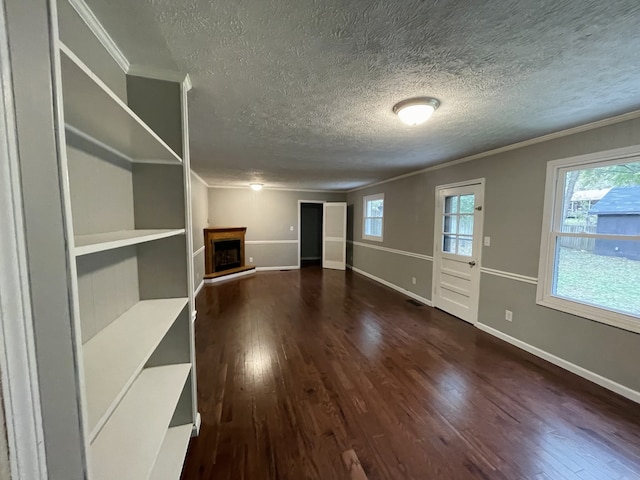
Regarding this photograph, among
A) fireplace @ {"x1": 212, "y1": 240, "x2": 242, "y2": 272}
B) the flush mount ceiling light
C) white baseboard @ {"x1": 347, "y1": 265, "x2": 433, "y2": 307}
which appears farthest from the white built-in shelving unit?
fireplace @ {"x1": 212, "y1": 240, "x2": 242, "y2": 272}

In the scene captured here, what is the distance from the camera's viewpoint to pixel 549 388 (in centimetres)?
231

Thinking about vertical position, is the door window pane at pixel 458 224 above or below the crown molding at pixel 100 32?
below

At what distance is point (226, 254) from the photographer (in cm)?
650

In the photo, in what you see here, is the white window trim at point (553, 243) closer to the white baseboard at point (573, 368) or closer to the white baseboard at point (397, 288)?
the white baseboard at point (573, 368)

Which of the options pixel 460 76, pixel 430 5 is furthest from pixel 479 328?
pixel 430 5

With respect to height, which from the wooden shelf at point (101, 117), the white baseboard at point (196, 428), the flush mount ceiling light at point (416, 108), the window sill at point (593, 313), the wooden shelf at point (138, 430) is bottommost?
the white baseboard at point (196, 428)

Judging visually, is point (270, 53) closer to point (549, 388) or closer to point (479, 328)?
point (549, 388)

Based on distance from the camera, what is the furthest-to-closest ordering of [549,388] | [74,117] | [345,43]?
[549,388], [345,43], [74,117]

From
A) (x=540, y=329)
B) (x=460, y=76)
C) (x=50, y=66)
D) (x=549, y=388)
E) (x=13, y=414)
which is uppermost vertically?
(x=460, y=76)

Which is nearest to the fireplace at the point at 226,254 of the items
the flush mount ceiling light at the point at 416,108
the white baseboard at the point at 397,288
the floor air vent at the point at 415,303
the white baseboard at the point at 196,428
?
the white baseboard at the point at 397,288

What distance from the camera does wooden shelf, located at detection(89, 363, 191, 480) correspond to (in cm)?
95

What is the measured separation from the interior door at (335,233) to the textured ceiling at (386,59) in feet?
15.3

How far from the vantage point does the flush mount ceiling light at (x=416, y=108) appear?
1.89 metres

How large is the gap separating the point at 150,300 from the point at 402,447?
1.82 meters
